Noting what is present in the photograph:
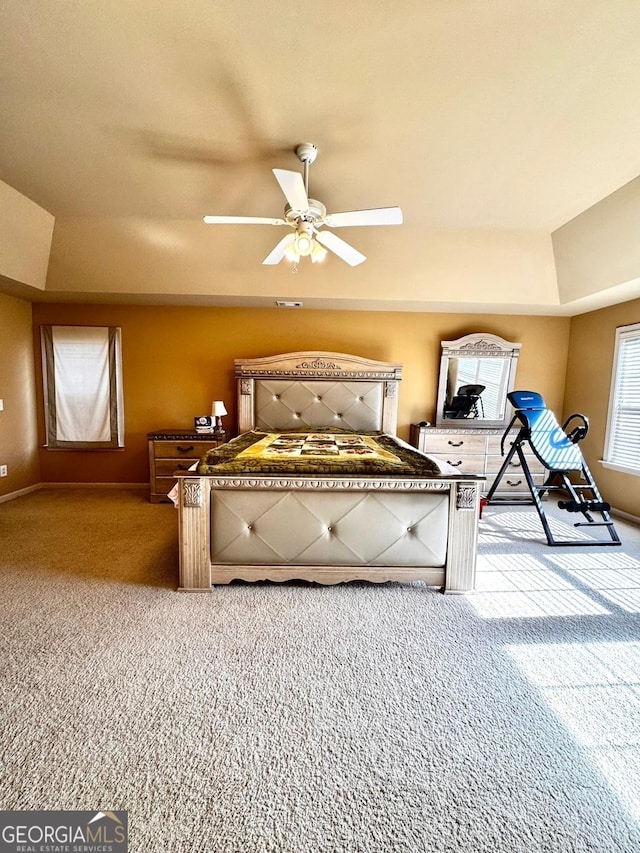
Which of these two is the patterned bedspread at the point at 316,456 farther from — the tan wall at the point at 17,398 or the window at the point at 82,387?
the tan wall at the point at 17,398

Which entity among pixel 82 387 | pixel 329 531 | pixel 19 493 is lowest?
pixel 19 493

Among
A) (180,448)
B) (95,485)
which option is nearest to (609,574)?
(180,448)

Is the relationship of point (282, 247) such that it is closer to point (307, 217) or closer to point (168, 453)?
point (307, 217)

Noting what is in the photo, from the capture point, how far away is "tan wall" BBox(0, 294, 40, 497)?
4.16 metres

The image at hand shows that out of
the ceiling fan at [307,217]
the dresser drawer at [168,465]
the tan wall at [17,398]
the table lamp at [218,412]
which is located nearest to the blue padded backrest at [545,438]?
the ceiling fan at [307,217]

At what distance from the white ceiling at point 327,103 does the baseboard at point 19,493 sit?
332cm

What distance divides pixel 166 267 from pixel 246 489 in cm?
298

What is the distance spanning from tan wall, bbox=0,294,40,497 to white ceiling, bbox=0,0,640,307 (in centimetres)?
173

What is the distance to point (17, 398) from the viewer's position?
171 inches

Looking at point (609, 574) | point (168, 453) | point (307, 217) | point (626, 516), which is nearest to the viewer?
point (307, 217)

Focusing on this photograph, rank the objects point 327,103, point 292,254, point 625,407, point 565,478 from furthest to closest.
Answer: point 625,407, point 565,478, point 292,254, point 327,103

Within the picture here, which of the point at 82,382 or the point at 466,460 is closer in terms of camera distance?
the point at 466,460

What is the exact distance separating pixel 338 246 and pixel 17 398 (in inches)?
173

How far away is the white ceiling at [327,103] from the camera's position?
1.62 meters
